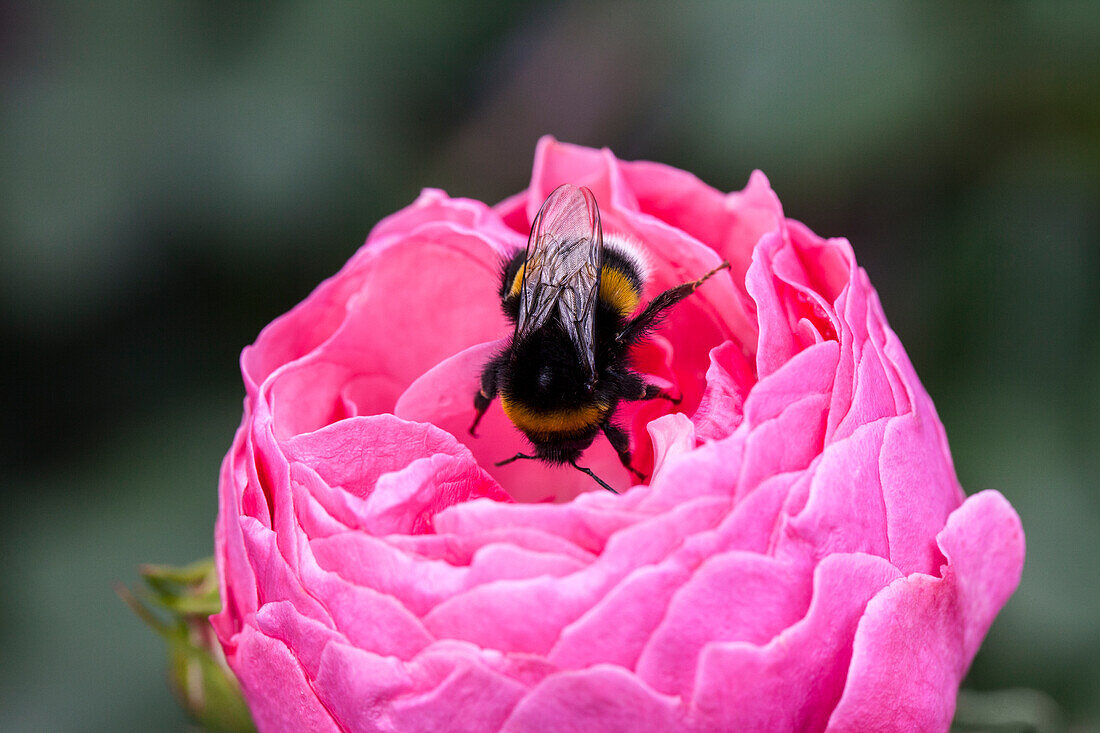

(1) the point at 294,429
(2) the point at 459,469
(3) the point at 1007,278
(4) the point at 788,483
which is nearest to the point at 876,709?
(4) the point at 788,483

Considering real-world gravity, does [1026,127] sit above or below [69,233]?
Result: below

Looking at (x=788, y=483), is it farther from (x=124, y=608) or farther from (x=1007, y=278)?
(x=124, y=608)

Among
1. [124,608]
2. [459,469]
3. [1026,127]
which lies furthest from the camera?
[124,608]

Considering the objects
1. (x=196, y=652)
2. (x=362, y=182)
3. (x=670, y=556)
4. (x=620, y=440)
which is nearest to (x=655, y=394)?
(x=620, y=440)

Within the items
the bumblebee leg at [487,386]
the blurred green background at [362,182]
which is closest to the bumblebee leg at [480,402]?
the bumblebee leg at [487,386]

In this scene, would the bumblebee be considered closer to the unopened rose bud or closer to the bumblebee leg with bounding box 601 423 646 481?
the bumblebee leg with bounding box 601 423 646 481

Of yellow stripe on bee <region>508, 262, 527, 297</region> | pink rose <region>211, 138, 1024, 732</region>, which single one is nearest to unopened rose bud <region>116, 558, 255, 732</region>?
pink rose <region>211, 138, 1024, 732</region>
